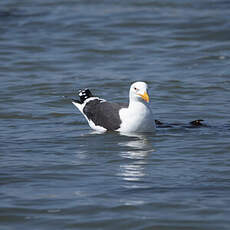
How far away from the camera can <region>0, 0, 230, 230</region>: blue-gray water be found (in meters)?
6.46

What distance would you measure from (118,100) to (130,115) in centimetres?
→ 245

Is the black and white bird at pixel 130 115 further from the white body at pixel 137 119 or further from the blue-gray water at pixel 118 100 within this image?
the blue-gray water at pixel 118 100

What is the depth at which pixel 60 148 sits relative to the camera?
29.2 ft

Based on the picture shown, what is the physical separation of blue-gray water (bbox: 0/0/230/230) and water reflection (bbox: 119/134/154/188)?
14mm

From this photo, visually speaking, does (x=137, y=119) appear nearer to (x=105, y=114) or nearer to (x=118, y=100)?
(x=105, y=114)

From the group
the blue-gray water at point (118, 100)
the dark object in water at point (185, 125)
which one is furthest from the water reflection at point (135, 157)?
the dark object in water at point (185, 125)

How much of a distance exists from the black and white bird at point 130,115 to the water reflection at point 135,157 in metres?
0.16

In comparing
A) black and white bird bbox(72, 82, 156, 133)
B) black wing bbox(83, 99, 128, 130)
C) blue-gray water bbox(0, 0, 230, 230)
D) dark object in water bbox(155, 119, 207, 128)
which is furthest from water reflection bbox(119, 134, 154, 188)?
dark object in water bbox(155, 119, 207, 128)

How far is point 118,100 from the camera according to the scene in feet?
39.5

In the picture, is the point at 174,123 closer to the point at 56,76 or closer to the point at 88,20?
the point at 56,76

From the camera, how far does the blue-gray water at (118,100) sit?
646cm

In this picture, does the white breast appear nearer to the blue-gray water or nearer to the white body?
the white body

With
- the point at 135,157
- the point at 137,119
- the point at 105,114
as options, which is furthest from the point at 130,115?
the point at 135,157

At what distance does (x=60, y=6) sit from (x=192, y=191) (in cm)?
1574
